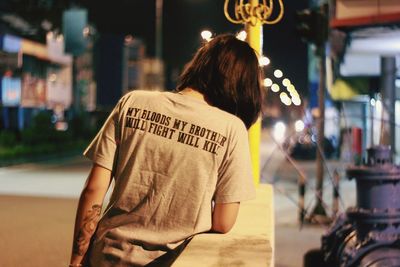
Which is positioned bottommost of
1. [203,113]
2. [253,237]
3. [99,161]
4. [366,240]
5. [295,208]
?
[295,208]

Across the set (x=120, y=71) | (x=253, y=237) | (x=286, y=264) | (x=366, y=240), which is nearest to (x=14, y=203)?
(x=286, y=264)

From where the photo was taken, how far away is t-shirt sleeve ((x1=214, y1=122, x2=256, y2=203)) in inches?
89.6

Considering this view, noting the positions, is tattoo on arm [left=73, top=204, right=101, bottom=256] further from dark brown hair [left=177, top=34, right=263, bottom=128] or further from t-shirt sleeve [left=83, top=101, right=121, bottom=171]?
dark brown hair [left=177, top=34, right=263, bottom=128]

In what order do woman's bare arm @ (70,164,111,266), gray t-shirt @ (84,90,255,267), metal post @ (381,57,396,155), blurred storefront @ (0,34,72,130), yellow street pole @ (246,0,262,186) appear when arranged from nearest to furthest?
gray t-shirt @ (84,90,255,267), woman's bare arm @ (70,164,111,266), yellow street pole @ (246,0,262,186), metal post @ (381,57,396,155), blurred storefront @ (0,34,72,130)

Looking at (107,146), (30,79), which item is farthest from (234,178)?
(30,79)

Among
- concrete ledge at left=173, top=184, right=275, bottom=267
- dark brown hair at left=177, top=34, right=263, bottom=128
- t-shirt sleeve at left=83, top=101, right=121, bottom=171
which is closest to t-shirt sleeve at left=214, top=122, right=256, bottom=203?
dark brown hair at left=177, top=34, right=263, bottom=128

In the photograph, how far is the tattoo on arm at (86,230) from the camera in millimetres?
2322

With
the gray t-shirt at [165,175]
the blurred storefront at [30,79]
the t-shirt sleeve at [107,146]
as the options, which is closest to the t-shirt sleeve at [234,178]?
the gray t-shirt at [165,175]

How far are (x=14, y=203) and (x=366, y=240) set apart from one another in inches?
342

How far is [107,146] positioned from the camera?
232 centimetres

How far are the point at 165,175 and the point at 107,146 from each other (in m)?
0.24

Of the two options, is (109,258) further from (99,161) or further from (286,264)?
(286,264)

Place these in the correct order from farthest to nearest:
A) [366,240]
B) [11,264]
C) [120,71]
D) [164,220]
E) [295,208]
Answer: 1. [120,71]
2. [295,208]
3. [11,264]
4. [366,240]
5. [164,220]

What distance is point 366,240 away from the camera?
5.06m
